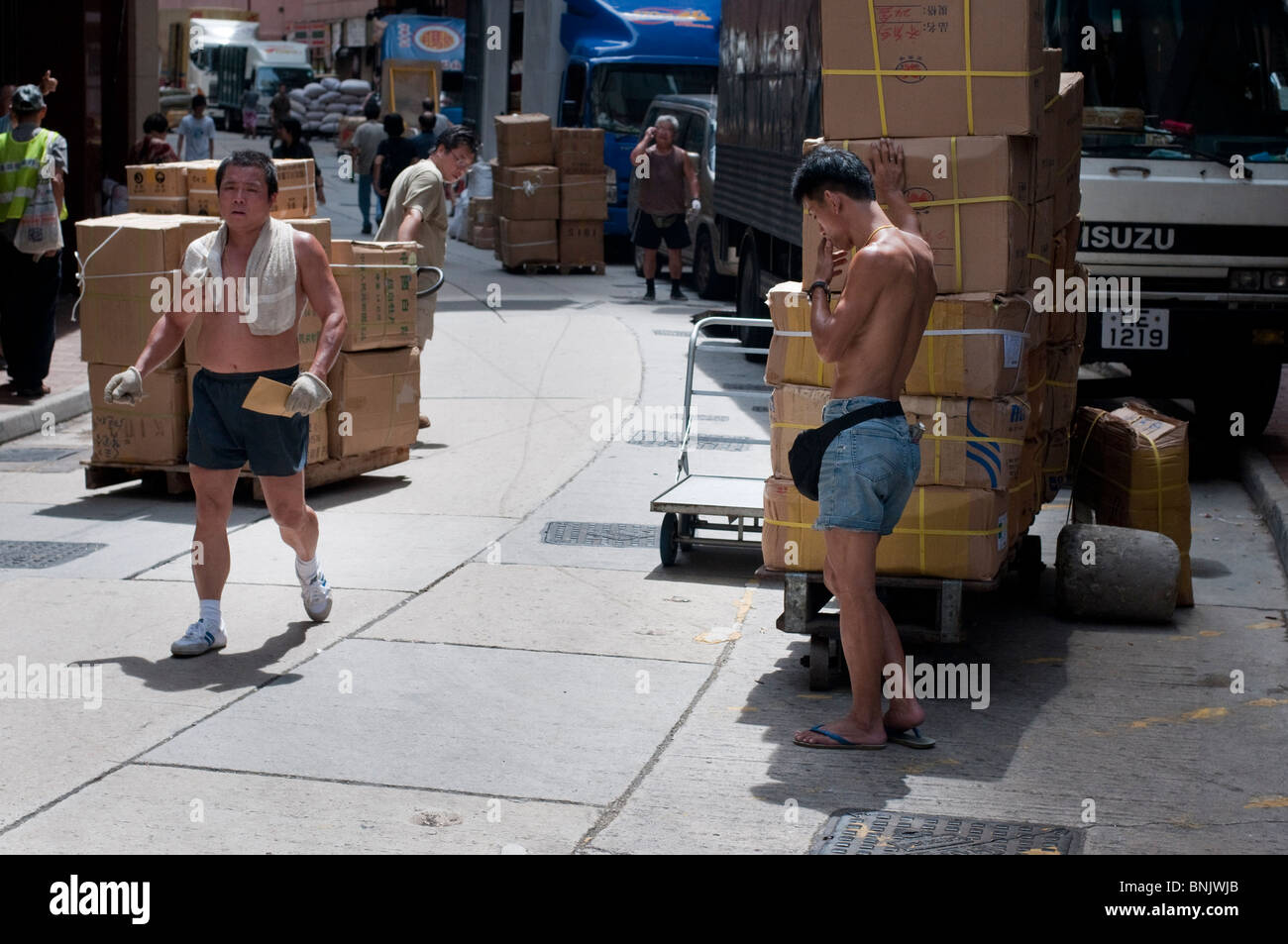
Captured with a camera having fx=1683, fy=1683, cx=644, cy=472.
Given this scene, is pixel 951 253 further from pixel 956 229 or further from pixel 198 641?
pixel 198 641

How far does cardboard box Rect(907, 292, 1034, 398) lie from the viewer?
6145mm

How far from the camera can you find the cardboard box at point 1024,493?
672cm

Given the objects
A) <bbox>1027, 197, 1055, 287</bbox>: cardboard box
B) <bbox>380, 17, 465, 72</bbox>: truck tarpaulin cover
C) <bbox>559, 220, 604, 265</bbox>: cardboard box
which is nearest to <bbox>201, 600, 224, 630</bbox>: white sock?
<bbox>1027, 197, 1055, 287</bbox>: cardboard box

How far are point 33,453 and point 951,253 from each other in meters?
6.80

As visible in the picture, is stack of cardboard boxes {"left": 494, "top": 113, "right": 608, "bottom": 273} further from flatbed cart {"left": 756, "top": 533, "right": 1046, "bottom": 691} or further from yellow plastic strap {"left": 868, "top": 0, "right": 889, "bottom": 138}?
flatbed cart {"left": 756, "top": 533, "right": 1046, "bottom": 691}

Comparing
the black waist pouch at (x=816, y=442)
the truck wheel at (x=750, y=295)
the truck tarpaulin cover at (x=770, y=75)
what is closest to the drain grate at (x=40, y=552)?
the black waist pouch at (x=816, y=442)

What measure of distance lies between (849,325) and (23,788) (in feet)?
9.58

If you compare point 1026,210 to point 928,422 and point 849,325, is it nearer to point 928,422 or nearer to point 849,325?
point 928,422

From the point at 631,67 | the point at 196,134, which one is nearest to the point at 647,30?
the point at 631,67

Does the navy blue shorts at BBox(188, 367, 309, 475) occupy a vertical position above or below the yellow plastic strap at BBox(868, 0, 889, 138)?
below

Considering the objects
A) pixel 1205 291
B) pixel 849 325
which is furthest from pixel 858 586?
pixel 1205 291

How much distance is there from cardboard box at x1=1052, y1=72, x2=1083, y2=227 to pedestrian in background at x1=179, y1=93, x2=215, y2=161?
19.8 meters

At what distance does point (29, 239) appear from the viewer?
11.7m

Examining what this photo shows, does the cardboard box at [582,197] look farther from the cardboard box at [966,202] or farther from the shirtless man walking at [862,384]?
the shirtless man walking at [862,384]
